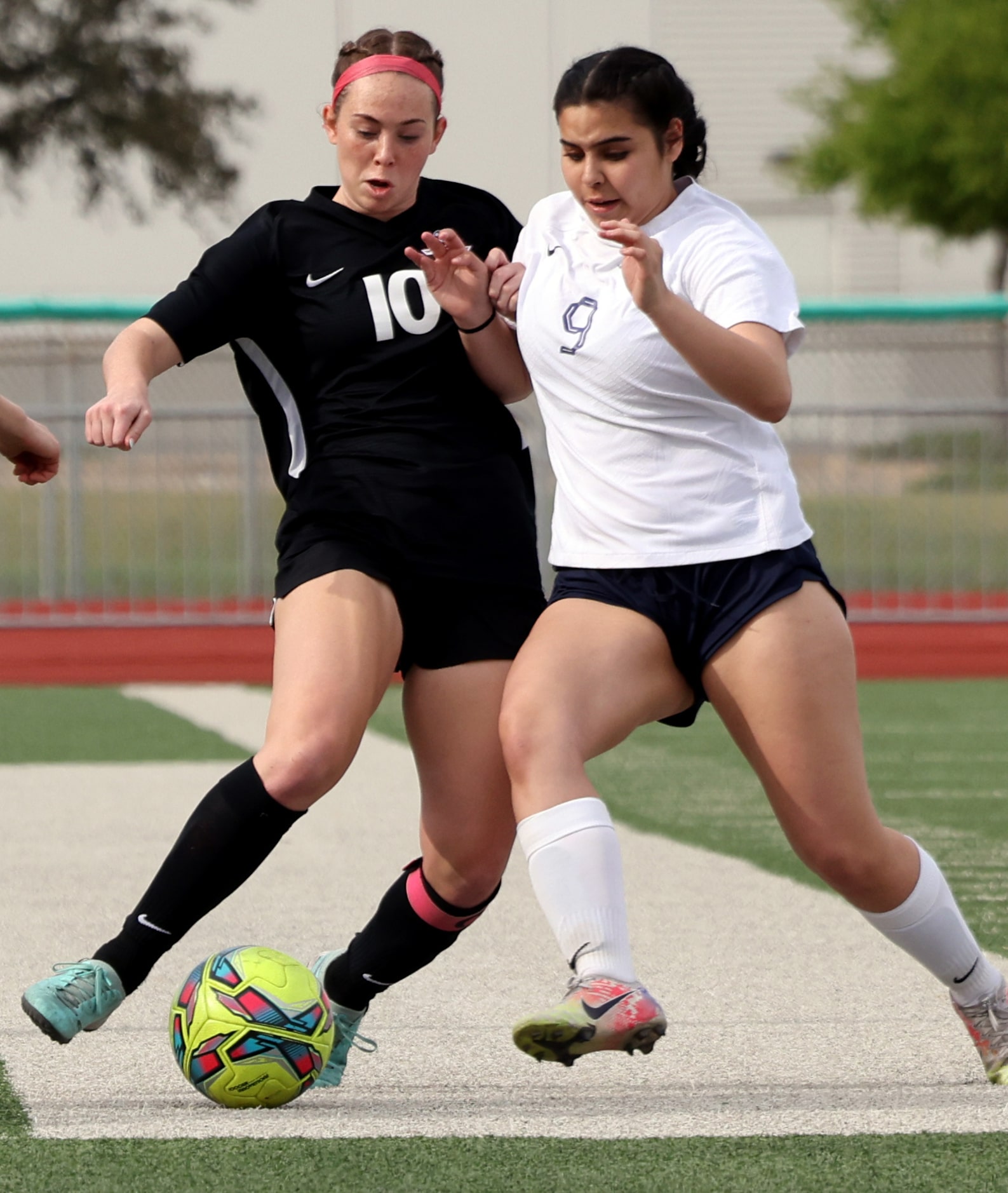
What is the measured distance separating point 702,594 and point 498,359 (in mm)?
674

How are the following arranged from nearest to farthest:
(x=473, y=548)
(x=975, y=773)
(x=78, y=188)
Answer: (x=473, y=548), (x=975, y=773), (x=78, y=188)

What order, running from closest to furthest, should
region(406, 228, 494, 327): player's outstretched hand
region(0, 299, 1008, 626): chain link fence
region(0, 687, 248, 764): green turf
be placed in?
region(406, 228, 494, 327): player's outstretched hand
region(0, 687, 248, 764): green turf
region(0, 299, 1008, 626): chain link fence

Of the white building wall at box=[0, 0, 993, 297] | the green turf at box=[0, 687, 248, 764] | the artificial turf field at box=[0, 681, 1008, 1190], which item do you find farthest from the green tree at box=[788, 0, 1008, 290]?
the green turf at box=[0, 687, 248, 764]

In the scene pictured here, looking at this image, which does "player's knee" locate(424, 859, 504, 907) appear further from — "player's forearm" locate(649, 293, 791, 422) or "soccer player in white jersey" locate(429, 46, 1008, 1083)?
"player's forearm" locate(649, 293, 791, 422)

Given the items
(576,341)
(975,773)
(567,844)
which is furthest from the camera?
(975,773)

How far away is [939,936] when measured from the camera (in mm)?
3846

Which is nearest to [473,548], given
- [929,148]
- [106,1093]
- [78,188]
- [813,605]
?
[813,605]

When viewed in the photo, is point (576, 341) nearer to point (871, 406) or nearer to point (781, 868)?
point (781, 868)

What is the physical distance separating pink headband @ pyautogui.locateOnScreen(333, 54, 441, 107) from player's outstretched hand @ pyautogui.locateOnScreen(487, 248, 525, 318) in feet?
1.25

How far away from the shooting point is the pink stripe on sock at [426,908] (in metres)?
4.05

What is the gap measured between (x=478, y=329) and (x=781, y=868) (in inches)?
126

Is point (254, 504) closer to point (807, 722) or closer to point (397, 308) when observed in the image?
point (397, 308)

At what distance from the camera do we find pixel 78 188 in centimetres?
3759

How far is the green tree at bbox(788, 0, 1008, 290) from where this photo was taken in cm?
4088
